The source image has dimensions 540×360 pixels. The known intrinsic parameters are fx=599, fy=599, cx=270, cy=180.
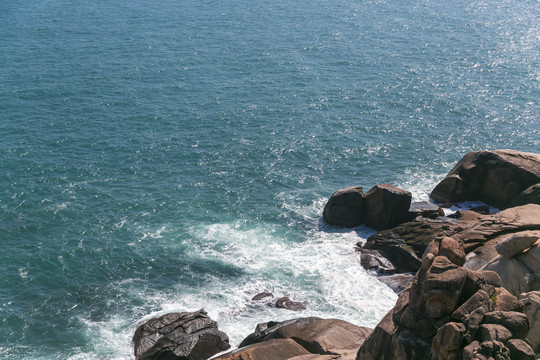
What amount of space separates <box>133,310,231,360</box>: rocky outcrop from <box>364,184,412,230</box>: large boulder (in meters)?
24.7

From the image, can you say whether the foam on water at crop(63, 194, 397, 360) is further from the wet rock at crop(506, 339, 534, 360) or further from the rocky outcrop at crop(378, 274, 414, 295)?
the wet rock at crop(506, 339, 534, 360)

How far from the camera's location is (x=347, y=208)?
68438 millimetres

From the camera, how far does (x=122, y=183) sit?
2985 inches

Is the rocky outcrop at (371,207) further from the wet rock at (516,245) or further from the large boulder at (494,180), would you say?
the wet rock at (516,245)

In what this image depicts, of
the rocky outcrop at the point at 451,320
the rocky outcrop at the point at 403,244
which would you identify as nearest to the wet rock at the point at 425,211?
the rocky outcrop at the point at 403,244

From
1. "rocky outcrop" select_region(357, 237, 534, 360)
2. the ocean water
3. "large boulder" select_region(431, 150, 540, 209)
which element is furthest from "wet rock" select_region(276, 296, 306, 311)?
"large boulder" select_region(431, 150, 540, 209)

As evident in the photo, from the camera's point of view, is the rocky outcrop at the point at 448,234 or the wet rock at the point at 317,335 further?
the rocky outcrop at the point at 448,234

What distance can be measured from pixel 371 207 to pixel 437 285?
35.1m

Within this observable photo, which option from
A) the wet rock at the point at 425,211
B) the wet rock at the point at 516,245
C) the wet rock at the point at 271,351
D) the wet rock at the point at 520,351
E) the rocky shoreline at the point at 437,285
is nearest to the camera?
the wet rock at the point at 520,351

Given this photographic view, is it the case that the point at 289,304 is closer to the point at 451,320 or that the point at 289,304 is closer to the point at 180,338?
the point at 180,338

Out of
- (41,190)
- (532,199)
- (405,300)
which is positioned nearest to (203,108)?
(41,190)

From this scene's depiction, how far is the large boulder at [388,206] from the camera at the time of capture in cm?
6638

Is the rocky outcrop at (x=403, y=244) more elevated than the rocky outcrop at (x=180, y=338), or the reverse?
the rocky outcrop at (x=403, y=244)

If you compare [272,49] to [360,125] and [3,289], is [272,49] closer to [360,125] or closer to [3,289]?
[360,125]
